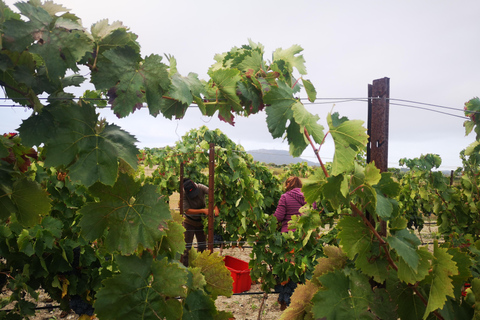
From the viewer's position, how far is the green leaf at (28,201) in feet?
4.77

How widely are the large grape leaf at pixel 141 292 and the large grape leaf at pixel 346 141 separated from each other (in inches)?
28.3

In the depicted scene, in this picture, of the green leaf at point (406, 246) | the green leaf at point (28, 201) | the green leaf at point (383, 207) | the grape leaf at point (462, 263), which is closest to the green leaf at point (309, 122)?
the green leaf at point (383, 207)

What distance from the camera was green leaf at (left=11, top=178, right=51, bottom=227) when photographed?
1.46 metres

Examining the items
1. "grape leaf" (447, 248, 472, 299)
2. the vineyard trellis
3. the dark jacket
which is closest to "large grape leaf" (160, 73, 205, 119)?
the vineyard trellis

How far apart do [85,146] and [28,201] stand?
0.55 m

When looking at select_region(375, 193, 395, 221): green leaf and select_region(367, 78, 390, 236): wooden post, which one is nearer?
select_region(375, 193, 395, 221): green leaf

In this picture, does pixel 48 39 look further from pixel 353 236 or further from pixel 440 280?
pixel 440 280

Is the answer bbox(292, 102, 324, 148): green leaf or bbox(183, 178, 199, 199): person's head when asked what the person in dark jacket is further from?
bbox(292, 102, 324, 148): green leaf

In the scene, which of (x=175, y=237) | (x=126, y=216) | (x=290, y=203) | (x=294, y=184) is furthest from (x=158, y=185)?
(x=294, y=184)

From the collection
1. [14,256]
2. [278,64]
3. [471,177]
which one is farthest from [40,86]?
[471,177]

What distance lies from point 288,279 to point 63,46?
3815 millimetres

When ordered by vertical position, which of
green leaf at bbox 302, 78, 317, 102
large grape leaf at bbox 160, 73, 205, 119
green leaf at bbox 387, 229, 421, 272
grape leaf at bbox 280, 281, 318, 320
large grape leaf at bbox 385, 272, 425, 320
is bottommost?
grape leaf at bbox 280, 281, 318, 320

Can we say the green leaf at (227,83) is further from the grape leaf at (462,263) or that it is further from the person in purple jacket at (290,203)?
the person in purple jacket at (290,203)

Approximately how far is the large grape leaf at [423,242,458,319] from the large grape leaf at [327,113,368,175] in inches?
24.6
